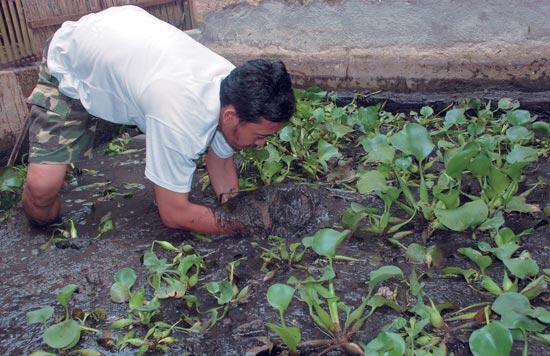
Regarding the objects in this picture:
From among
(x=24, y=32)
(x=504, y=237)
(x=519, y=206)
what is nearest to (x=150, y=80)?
(x=504, y=237)

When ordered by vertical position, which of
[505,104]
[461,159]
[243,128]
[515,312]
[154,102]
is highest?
[154,102]

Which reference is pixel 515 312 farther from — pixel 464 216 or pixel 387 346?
pixel 464 216

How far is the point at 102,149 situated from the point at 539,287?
8.43 ft

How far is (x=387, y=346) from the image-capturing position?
1.59m

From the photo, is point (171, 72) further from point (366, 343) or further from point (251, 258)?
point (366, 343)

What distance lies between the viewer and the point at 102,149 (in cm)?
358

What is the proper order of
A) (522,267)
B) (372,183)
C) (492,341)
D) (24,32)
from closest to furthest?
(492,341) → (522,267) → (372,183) → (24,32)

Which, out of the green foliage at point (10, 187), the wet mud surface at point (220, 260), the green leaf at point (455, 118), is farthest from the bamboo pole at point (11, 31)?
the green leaf at point (455, 118)

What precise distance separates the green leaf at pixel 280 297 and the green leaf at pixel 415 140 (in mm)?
918

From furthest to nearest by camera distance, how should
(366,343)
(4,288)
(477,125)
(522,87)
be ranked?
1. (522,87)
2. (477,125)
3. (4,288)
4. (366,343)

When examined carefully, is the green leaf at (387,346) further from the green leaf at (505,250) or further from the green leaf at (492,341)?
the green leaf at (505,250)

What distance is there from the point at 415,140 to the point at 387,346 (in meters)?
1.07

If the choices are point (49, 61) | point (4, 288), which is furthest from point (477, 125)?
point (4, 288)

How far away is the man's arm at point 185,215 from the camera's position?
85.9 inches
